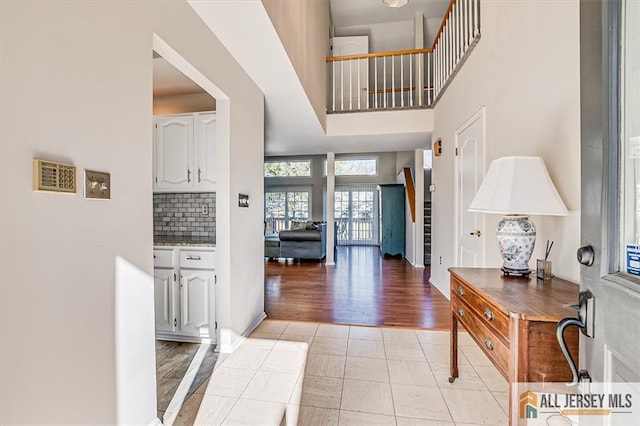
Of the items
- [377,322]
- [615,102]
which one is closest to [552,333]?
[615,102]

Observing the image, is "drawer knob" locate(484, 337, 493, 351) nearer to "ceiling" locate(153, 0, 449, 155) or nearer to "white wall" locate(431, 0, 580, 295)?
"white wall" locate(431, 0, 580, 295)

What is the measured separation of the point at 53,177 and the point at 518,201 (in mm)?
1955

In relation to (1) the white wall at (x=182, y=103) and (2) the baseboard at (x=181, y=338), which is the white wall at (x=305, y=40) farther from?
(2) the baseboard at (x=181, y=338)

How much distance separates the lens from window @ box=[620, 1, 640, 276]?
66cm

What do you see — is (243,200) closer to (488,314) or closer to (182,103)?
(182,103)

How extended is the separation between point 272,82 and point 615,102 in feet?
8.57

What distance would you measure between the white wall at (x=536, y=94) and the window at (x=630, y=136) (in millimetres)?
950

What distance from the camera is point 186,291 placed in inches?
95.3

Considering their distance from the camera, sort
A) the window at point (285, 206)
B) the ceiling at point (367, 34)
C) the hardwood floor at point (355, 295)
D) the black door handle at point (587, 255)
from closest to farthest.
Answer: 1. the black door handle at point (587, 255)
2. the hardwood floor at point (355, 295)
3. the ceiling at point (367, 34)
4. the window at point (285, 206)

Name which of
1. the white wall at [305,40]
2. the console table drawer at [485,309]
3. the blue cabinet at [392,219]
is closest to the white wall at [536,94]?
the console table drawer at [485,309]

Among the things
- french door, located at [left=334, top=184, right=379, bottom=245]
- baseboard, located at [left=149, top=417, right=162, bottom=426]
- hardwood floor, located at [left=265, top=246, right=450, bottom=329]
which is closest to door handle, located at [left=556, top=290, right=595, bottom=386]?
baseboard, located at [left=149, top=417, right=162, bottom=426]

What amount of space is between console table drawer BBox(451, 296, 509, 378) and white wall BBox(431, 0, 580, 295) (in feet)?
1.80

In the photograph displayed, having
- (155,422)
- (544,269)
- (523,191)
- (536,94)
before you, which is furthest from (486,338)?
(155,422)

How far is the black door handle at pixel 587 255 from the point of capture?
2.49ft
